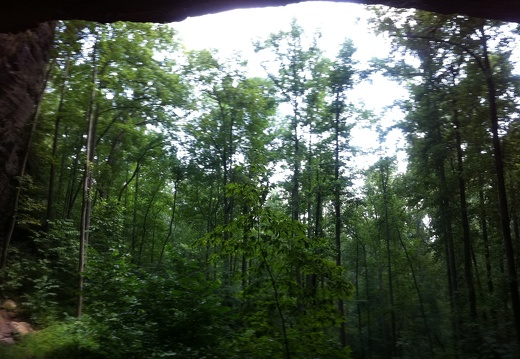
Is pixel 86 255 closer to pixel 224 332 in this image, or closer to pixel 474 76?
pixel 224 332

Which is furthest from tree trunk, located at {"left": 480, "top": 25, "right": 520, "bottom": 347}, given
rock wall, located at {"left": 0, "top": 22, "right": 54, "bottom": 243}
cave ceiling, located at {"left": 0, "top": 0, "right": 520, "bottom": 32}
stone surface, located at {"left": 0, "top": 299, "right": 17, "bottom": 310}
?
stone surface, located at {"left": 0, "top": 299, "right": 17, "bottom": 310}

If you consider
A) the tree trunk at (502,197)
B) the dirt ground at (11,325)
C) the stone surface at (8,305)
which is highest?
the tree trunk at (502,197)

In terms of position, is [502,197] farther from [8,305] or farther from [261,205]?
[8,305]

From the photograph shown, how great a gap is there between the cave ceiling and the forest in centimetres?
257

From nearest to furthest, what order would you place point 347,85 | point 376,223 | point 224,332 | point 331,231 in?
point 224,332 < point 347,85 < point 331,231 < point 376,223

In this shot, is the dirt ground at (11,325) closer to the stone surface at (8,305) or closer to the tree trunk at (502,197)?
the stone surface at (8,305)

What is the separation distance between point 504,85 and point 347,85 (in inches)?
479

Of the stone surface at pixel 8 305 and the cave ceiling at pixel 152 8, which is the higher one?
the cave ceiling at pixel 152 8

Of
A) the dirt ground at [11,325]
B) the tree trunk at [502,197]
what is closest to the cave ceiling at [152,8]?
the tree trunk at [502,197]

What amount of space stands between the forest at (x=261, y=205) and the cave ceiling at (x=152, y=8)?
257 centimetres

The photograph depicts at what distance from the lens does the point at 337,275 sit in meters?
5.69

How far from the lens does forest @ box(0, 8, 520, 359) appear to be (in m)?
5.86

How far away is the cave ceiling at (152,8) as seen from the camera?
4.89 metres

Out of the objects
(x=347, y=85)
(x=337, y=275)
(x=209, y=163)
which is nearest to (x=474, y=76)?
(x=337, y=275)
